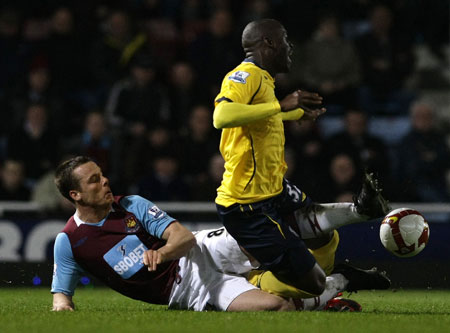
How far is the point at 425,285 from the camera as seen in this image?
8.45 metres

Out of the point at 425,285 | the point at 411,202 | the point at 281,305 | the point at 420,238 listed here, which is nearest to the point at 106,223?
the point at 281,305

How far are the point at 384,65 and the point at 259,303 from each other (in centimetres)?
624

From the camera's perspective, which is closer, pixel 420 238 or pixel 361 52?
pixel 420 238

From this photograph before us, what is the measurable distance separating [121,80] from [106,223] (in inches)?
211

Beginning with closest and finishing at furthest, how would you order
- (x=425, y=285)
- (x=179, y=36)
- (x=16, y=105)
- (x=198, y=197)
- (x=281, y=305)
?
(x=281, y=305) → (x=425, y=285) → (x=198, y=197) → (x=16, y=105) → (x=179, y=36)

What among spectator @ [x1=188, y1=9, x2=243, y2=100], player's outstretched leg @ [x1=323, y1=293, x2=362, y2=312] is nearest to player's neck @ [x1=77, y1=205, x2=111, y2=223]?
player's outstretched leg @ [x1=323, y1=293, x2=362, y2=312]

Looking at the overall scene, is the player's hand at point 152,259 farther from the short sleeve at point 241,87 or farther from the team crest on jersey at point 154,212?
the short sleeve at point 241,87

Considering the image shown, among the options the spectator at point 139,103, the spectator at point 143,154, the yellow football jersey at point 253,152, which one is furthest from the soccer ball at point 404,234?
Answer: the spectator at point 139,103

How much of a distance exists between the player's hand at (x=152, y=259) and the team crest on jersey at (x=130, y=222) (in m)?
0.55

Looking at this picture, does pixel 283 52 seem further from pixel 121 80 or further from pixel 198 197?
pixel 121 80

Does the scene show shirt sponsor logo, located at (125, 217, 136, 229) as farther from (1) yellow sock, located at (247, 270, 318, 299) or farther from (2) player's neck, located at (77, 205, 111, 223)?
(1) yellow sock, located at (247, 270, 318, 299)

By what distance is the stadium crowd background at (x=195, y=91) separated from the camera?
995 centimetres

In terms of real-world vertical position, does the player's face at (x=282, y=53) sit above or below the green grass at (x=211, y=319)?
above

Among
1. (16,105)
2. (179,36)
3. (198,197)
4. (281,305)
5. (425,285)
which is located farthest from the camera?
(179,36)
